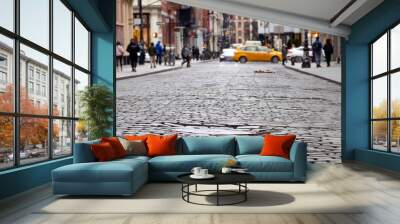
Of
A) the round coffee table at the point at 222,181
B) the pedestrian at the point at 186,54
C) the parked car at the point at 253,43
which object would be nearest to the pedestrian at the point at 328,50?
the parked car at the point at 253,43

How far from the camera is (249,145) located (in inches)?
329

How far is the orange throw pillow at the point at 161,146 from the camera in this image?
8172 mm

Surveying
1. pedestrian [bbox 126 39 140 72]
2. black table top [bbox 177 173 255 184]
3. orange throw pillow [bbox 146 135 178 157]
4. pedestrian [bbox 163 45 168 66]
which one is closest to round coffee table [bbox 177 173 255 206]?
black table top [bbox 177 173 255 184]

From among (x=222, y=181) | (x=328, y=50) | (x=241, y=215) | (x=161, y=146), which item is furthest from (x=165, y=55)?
(x=241, y=215)

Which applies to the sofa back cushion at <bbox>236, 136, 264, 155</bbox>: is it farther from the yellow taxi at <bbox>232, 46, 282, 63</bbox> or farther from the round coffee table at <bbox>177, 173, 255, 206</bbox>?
the yellow taxi at <bbox>232, 46, 282, 63</bbox>

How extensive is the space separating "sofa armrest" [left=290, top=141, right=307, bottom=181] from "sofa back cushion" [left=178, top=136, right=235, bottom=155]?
126cm

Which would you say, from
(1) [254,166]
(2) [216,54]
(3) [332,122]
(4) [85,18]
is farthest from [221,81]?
(1) [254,166]

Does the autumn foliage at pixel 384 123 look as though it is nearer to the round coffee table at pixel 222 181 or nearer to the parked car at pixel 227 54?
the parked car at pixel 227 54

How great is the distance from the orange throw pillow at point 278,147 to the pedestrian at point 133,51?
4423 millimetres

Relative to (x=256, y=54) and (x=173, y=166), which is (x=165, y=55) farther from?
(x=173, y=166)

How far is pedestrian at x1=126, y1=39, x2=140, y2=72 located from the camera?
11.1 m

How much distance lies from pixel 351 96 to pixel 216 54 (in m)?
3.40

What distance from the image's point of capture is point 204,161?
24.4 feet

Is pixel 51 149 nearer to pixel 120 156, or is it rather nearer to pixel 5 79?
pixel 120 156
